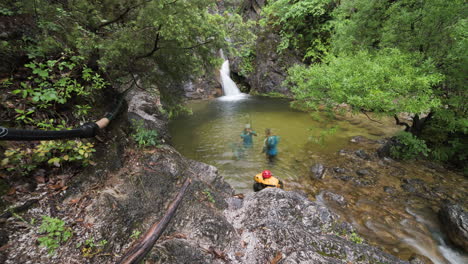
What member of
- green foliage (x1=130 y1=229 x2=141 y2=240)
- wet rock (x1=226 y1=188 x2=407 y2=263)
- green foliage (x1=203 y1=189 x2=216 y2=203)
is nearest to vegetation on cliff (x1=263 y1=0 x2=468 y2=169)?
wet rock (x1=226 y1=188 x2=407 y2=263)

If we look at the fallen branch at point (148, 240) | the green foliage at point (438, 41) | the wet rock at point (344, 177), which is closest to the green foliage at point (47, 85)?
A: the fallen branch at point (148, 240)

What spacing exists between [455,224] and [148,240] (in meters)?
6.42

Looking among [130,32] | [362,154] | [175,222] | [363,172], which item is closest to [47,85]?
[130,32]

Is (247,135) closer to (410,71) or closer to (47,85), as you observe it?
(410,71)

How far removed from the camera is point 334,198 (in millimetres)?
5672

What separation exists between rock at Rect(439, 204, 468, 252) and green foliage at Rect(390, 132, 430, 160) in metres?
3.49

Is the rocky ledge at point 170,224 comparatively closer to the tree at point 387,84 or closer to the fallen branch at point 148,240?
the fallen branch at point 148,240

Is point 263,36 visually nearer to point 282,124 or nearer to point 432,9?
point 282,124

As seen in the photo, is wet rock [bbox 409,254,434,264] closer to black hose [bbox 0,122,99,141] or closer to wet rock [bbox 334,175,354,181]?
wet rock [bbox 334,175,354,181]

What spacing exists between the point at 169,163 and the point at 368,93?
5.86 metres

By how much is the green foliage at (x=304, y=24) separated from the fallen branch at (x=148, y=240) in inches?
720

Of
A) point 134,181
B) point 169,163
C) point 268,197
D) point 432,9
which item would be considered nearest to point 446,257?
point 268,197

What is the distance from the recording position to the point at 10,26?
9.20 ft

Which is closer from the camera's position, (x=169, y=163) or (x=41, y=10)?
(x=41, y=10)
